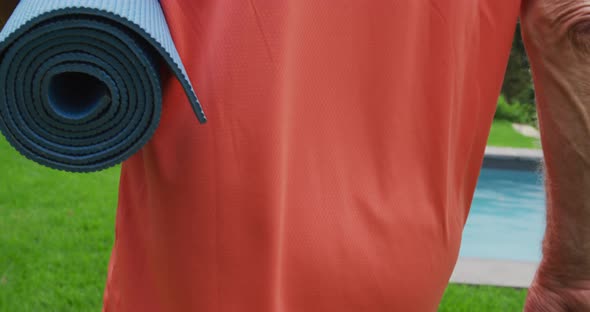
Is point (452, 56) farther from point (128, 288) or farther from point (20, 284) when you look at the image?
point (20, 284)

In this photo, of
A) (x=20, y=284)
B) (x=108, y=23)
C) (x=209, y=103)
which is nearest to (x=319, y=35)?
(x=209, y=103)

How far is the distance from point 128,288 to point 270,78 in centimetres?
37

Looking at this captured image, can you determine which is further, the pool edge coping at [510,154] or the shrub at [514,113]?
the shrub at [514,113]

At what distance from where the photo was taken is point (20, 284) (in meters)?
4.33

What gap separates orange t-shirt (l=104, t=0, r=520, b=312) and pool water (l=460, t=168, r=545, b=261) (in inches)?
352

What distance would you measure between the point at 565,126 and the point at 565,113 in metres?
0.02

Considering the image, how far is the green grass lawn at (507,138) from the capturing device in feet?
44.8

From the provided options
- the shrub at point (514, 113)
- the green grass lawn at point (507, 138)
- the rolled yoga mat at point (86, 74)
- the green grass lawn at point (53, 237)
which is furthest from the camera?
the shrub at point (514, 113)

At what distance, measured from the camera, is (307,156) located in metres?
0.98

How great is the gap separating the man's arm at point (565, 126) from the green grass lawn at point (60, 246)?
319 centimetres

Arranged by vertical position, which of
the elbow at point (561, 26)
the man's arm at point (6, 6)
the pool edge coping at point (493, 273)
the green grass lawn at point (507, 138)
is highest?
the man's arm at point (6, 6)

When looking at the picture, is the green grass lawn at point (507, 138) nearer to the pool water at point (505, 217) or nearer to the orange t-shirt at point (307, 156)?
the pool water at point (505, 217)

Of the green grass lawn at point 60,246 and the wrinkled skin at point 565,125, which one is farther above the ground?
the wrinkled skin at point 565,125

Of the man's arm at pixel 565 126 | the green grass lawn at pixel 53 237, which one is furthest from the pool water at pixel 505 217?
the man's arm at pixel 565 126
